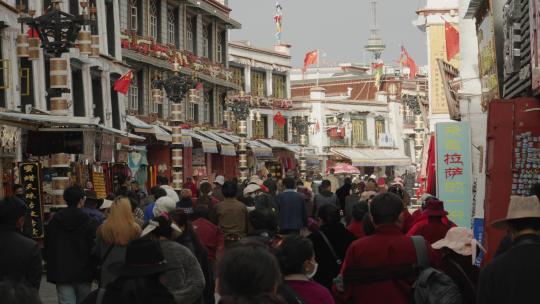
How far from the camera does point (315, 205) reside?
2508cm

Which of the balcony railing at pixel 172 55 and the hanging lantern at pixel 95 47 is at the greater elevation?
the balcony railing at pixel 172 55

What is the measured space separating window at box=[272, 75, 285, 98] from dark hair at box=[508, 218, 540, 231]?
67.3 meters

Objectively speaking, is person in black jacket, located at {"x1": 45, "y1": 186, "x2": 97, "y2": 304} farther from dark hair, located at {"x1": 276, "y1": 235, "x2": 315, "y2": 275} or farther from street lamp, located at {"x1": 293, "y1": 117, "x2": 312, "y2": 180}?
street lamp, located at {"x1": 293, "y1": 117, "x2": 312, "y2": 180}

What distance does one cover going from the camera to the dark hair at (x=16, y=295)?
20.5ft

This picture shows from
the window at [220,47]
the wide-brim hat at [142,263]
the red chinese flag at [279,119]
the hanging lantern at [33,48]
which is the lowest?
the wide-brim hat at [142,263]

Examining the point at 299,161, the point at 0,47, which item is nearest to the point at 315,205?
the point at 0,47

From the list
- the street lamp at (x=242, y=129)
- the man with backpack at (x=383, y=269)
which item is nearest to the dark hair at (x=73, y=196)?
the man with backpack at (x=383, y=269)

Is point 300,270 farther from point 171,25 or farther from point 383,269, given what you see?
point 171,25

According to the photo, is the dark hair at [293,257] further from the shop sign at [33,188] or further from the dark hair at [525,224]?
the shop sign at [33,188]

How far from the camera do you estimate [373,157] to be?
88.2 metres

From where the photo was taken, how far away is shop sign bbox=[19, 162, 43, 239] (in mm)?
20891

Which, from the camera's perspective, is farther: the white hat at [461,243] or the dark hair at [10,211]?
the dark hair at [10,211]

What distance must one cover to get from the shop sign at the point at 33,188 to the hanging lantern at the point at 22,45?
594 centimetres

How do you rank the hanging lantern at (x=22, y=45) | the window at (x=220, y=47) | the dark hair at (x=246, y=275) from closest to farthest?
1. the dark hair at (x=246, y=275)
2. the hanging lantern at (x=22, y=45)
3. the window at (x=220, y=47)
